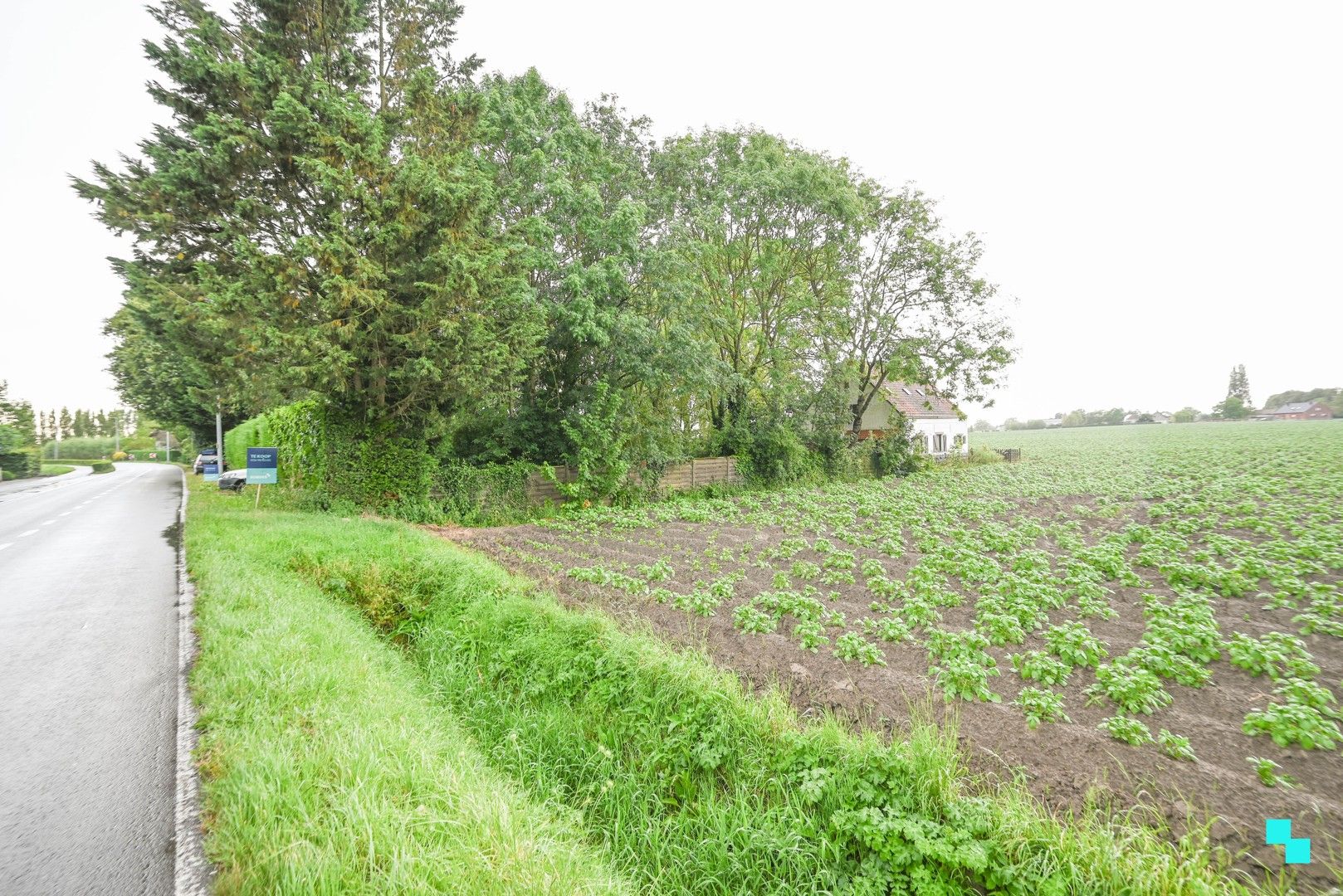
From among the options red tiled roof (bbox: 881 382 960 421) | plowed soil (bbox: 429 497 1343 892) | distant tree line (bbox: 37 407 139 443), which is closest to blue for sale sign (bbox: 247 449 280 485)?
plowed soil (bbox: 429 497 1343 892)

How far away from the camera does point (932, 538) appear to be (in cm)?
1109

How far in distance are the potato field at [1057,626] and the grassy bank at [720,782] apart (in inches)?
22.5

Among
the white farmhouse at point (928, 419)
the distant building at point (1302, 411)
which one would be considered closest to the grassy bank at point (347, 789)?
the white farmhouse at point (928, 419)

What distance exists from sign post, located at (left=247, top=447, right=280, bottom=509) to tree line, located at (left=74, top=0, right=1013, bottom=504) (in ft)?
5.26

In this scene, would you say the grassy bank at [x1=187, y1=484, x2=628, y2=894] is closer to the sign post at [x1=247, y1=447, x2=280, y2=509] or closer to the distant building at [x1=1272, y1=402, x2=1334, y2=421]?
the sign post at [x1=247, y1=447, x2=280, y2=509]

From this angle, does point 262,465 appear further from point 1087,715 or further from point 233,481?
point 1087,715

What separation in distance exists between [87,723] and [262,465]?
11.3m

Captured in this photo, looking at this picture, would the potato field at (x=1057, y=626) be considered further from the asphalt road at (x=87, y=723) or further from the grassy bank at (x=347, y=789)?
the asphalt road at (x=87, y=723)

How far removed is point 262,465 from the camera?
1324 centimetres

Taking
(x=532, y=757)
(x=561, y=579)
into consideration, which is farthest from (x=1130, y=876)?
(x=561, y=579)

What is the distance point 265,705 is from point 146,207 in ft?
44.2

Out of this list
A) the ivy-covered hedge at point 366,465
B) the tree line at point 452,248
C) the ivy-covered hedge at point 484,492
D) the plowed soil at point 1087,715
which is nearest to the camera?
the plowed soil at point 1087,715

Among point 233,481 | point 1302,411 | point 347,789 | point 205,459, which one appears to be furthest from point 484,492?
point 1302,411

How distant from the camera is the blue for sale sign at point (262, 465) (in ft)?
42.8
